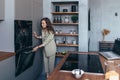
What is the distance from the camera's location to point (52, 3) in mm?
4543

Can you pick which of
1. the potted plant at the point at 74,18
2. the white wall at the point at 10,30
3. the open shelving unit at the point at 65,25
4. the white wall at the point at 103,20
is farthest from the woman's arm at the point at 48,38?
the white wall at the point at 103,20

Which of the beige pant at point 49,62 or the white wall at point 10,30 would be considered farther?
the beige pant at point 49,62

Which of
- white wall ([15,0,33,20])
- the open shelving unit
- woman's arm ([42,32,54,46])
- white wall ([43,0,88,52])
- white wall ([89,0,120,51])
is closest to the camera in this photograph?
white wall ([15,0,33,20])

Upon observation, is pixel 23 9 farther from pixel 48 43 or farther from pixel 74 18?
pixel 74 18

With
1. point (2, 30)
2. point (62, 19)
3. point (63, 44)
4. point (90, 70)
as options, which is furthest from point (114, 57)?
point (62, 19)

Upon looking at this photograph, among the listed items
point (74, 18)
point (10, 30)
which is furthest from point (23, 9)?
point (74, 18)

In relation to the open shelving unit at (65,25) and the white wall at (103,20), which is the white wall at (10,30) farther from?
the white wall at (103,20)

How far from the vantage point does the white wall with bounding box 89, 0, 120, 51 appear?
692 cm

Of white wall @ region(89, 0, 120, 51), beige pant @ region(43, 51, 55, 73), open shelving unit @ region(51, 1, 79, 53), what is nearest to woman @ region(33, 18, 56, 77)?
beige pant @ region(43, 51, 55, 73)

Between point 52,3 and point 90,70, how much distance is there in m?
2.95

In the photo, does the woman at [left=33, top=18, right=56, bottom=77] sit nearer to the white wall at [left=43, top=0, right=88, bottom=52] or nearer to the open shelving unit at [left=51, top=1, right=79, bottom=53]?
the open shelving unit at [left=51, top=1, right=79, bottom=53]

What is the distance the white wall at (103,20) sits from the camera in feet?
22.7

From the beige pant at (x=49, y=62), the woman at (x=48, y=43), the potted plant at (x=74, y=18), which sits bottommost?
the beige pant at (x=49, y=62)

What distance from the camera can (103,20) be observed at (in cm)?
702
